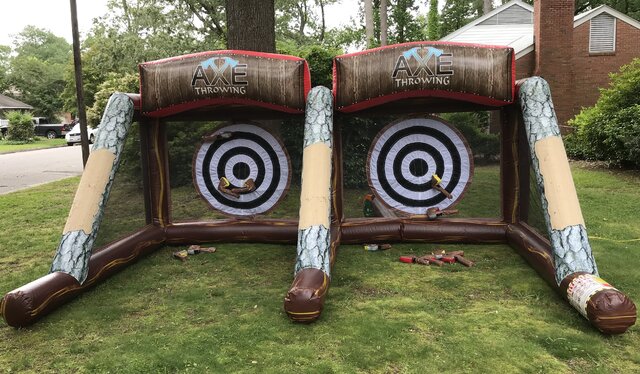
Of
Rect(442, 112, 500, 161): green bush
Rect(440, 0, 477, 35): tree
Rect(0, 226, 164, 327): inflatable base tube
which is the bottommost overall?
Rect(0, 226, 164, 327): inflatable base tube

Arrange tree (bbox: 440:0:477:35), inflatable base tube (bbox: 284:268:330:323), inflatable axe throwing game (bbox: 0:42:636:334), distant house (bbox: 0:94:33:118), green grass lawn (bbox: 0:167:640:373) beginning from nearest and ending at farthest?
green grass lawn (bbox: 0:167:640:373)
inflatable base tube (bbox: 284:268:330:323)
inflatable axe throwing game (bbox: 0:42:636:334)
tree (bbox: 440:0:477:35)
distant house (bbox: 0:94:33:118)

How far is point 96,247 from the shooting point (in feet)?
15.8

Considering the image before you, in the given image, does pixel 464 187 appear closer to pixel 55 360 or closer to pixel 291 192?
pixel 291 192

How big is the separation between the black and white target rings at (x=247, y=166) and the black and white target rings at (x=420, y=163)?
1138mm

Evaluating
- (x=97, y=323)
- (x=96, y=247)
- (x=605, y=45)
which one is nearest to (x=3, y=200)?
(x=96, y=247)

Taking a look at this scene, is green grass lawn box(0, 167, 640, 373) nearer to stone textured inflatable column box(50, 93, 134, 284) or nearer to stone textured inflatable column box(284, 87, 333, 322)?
stone textured inflatable column box(284, 87, 333, 322)

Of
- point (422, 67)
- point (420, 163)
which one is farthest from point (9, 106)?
point (422, 67)

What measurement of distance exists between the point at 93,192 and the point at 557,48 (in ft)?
49.3

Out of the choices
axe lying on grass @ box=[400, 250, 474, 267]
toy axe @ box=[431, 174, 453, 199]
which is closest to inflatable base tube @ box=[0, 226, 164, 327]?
axe lying on grass @ box=[400, 250, 474, 267]

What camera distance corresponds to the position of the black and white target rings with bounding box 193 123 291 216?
6168 mm

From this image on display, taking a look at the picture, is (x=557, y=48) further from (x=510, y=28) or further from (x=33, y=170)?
(x=33, y=170)

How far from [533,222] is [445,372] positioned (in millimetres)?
2759

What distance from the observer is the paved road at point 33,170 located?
41.3 feet

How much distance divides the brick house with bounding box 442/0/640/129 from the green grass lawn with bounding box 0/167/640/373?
1129 centimetres
